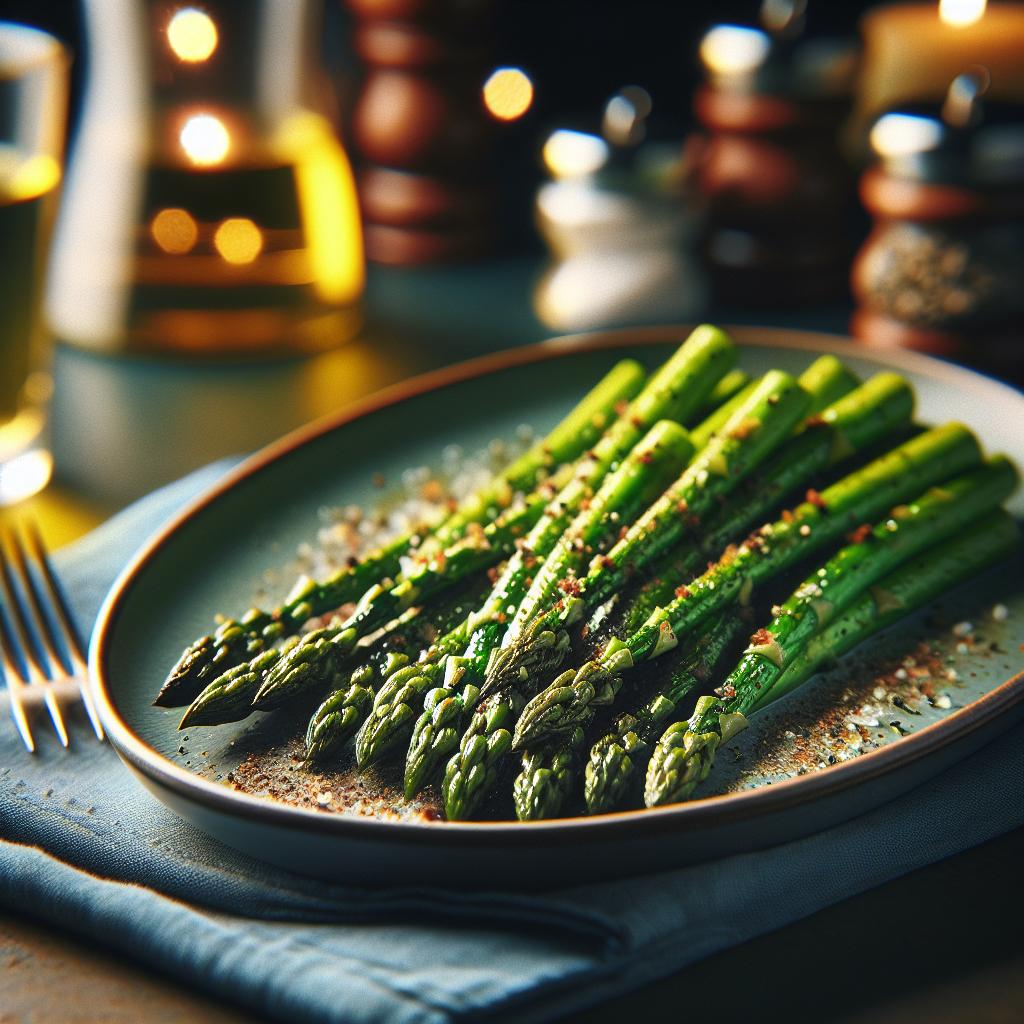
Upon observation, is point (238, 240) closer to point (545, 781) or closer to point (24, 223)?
point (24, 223)

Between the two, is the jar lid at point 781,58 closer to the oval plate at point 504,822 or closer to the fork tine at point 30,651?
the oval plate at point 504,822

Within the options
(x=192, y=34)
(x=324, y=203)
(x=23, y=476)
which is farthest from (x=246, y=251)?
(x=23, y=476)

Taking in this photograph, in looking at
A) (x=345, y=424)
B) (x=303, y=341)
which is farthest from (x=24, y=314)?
(x=303, y=341)

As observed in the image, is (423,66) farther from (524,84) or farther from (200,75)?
(200,75)

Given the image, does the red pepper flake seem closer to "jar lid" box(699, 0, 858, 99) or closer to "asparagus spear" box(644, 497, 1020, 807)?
"asparagus spear" box(644, 497, 1020, 807)

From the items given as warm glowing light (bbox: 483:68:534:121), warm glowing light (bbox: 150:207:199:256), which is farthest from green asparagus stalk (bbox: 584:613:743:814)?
warm glowing light (bbox: 483:68:534:121)

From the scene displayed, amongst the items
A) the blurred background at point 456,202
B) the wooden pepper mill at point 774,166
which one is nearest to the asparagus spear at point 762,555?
the blurred background at point 456,202

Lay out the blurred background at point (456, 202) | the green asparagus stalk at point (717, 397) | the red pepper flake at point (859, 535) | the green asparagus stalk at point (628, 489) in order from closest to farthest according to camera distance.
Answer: the green asparagus stalk at point (628, 489) < the red pepper flake at point (859, 535) < the green asparagus stalk at point (717, 397) < the blurred background at point (456, 202)
